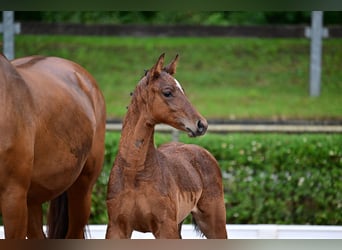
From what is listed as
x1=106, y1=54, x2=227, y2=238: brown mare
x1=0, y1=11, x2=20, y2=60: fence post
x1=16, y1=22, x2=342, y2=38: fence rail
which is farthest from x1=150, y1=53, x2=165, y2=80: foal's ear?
x1=16, y1=22, x2=342, y2=38: fence rail

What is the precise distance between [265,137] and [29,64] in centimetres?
312

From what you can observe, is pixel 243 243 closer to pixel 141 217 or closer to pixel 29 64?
pixel 141 217

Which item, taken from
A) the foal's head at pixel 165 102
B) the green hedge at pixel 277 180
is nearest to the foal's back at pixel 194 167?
the foal's head at pixel 165 102

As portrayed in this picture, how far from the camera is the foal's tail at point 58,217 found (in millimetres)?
3746

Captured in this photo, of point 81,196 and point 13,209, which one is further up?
point 13,209

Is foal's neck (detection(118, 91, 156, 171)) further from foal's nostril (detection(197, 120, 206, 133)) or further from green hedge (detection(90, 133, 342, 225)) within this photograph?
green hedge (detection(90, 133, 342, 225))

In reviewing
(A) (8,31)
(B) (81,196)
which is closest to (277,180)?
(B) (81,196)

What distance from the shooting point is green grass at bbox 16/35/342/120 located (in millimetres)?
9562

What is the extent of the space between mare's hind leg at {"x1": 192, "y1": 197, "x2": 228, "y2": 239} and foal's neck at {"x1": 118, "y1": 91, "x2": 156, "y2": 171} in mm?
505

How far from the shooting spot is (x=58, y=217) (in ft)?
12.3

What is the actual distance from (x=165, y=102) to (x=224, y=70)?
860 centimetres

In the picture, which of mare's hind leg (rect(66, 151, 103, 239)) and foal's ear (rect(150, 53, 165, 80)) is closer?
foal's ear (rect(150, 53, 165, 80))

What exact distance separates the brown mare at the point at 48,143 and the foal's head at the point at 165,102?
0.47 meters

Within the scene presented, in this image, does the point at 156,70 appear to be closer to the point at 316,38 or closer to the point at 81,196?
the point at 81,196
